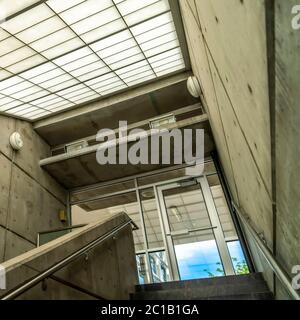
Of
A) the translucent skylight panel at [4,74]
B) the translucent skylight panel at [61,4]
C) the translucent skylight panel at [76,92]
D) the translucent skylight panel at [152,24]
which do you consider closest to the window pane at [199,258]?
the translucent skylight panel at [76,92]

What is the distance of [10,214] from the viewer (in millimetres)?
4535

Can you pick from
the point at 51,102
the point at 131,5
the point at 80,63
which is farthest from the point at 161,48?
the point at 51,102

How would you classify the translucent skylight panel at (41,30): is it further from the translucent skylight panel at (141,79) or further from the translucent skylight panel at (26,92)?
the translucent skylight panel at (141,79)

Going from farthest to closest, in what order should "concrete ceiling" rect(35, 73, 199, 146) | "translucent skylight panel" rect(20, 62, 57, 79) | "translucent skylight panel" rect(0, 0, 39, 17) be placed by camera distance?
"concrete ceiling" rect(35, 73, 199, 146), "translucent skylight panel" rect(20, 62, 57, 79), "translucent skylight panel" rect(0, 0, 39, 17)

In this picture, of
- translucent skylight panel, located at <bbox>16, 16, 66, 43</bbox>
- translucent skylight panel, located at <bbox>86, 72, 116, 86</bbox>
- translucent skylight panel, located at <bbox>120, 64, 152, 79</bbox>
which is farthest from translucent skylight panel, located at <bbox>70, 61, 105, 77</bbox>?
translucent skylight panel, located at <bbox>16, 16, 66, 43</bbox>

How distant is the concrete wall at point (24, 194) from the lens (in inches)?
176

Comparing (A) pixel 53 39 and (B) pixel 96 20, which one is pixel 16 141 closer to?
(A) pixel 53 39

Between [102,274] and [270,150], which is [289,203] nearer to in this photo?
[270,150]

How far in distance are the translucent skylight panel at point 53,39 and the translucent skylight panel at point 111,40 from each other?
40 centimetres

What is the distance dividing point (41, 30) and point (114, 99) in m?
2.03

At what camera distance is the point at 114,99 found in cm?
553

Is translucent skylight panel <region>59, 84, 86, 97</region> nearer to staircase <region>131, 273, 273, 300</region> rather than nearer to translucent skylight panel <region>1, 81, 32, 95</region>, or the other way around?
translucent skylight panel <region>1, 81, 32, 95</region>

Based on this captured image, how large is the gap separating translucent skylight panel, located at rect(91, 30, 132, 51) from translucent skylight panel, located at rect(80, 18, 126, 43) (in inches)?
3.1

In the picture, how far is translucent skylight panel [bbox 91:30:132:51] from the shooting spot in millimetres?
4094
